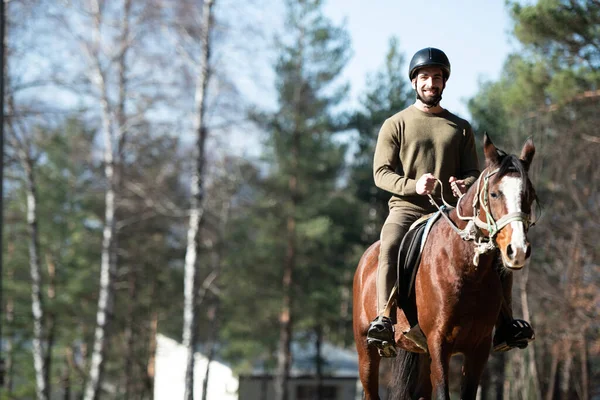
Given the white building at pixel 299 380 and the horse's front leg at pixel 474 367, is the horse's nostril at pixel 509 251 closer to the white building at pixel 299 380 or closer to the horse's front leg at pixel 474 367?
the horse's front leg at pixel 474 367

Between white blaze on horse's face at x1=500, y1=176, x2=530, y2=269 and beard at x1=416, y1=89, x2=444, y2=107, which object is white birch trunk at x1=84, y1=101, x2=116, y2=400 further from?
white blaze on horse's face at x1=500, y1=176, x2=530, y2=269

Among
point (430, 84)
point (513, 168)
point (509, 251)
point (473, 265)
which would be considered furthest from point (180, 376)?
point (509, 251)

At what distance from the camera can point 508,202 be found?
14.8ft

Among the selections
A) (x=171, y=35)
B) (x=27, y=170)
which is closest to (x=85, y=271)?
(x=27, y=170)

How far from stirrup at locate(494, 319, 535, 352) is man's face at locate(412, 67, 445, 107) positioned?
5.79 ft

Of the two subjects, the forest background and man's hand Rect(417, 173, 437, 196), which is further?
the forest background

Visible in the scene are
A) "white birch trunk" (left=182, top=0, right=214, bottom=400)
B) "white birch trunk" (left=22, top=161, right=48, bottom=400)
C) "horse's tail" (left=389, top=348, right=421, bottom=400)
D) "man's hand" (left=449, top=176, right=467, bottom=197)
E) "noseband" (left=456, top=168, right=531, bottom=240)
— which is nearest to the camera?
"noseband" (left=456, top=168, right=531, bottom=240)

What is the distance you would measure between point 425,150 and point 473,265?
1.11m

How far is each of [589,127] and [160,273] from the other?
64.8ft

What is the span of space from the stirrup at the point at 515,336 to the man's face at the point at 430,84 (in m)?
1.76

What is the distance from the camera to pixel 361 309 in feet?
20.9

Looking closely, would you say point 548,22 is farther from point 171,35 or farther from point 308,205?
point 308,205

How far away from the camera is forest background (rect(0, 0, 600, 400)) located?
17.1 meters

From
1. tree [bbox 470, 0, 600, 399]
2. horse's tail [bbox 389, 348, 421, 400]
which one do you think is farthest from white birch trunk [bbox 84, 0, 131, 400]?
horse's tail [bbox 389, 348, 421, 400]
